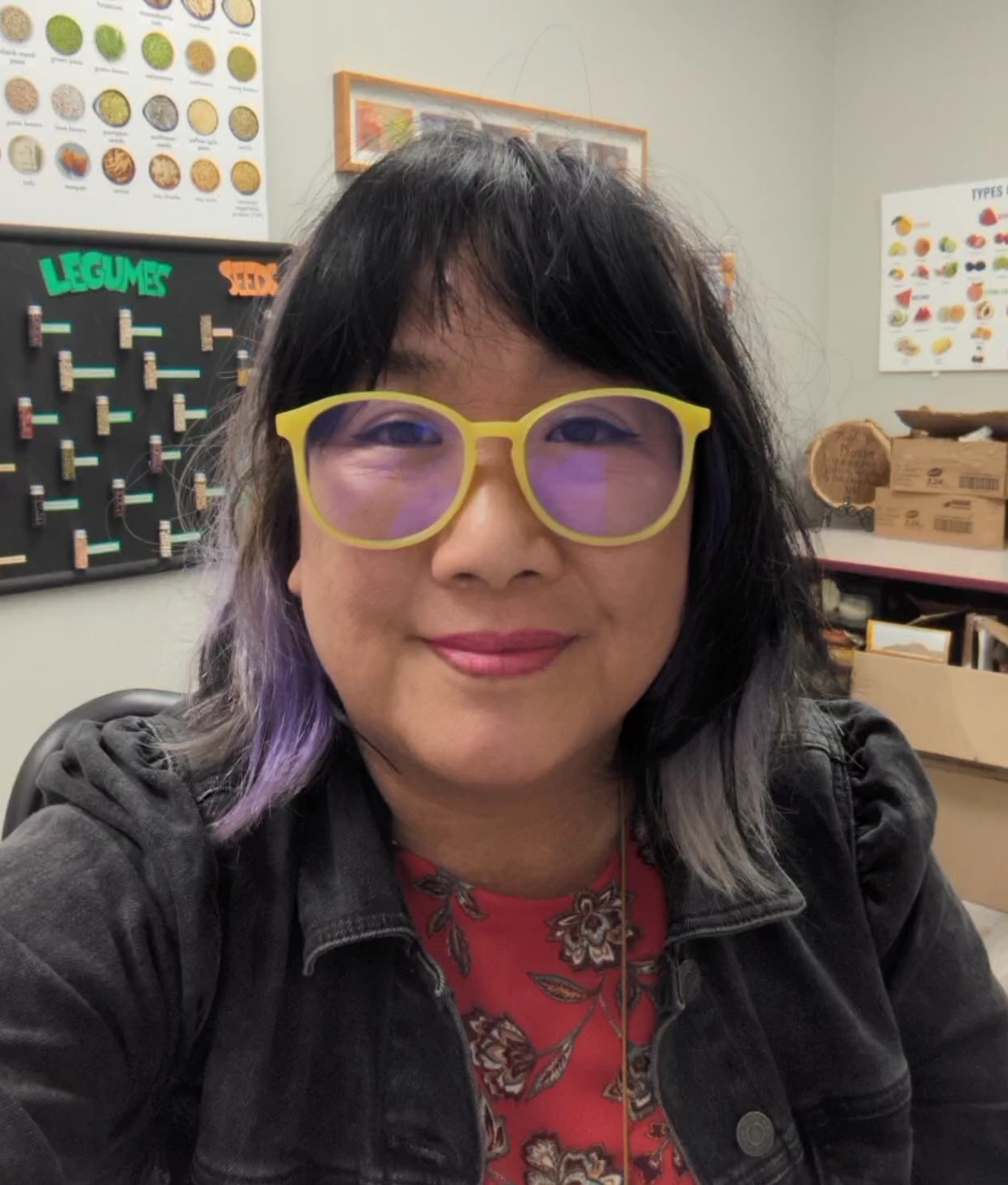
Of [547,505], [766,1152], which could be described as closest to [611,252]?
[547,505]

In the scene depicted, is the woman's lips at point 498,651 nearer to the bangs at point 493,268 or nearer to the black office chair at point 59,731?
the bangs at point 493,268

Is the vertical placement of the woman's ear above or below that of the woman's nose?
below

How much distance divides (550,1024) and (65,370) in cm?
158

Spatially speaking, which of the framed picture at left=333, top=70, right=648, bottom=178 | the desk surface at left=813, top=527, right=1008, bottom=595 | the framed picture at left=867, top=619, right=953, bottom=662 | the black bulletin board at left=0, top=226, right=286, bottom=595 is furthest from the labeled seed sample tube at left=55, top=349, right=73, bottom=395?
the framed picture at left=867, top=619, right=953, bottom=662

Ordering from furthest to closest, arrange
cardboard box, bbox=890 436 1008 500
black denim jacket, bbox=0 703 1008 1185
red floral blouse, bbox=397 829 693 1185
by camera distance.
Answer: cardboard box, bbox=890 436 1008 500 → red floral blouse, bbox=397 829 693 1185 → black denim jacket, bbox=0 703 1008 1185

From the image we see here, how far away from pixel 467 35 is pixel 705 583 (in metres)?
2.12

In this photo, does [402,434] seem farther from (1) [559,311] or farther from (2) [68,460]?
(2) [68,460]

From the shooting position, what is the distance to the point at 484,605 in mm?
774

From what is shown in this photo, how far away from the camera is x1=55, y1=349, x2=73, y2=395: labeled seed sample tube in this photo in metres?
1.99

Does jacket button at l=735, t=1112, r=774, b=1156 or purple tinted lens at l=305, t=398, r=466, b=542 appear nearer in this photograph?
purple tinted lens at l=305, t=398, r=466, b=542

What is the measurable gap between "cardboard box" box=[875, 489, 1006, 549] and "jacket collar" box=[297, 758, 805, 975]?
220 cm

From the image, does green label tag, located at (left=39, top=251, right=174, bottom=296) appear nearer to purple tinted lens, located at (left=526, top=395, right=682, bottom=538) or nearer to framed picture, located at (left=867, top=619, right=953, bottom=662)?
purple tinted lens, located at (left=526, top=395, right=682, bottom=538)

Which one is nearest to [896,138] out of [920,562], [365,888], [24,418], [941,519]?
[941,519]

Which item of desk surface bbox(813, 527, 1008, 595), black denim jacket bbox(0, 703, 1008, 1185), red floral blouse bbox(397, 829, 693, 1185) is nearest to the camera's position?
black denim jacket bbox(0, 703, 1008, 1185)
